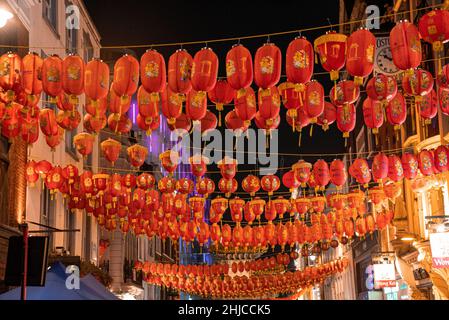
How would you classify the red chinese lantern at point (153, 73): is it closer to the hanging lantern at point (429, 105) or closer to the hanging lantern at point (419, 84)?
the hanging lantern at point (419, 84)

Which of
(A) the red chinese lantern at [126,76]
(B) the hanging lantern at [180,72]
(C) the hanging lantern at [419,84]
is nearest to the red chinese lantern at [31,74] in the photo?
(A) the red chinese lantern at [126,76]

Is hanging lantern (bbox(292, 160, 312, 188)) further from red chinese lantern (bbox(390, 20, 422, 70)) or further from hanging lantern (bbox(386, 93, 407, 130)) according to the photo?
red chinese lantern (bbox(390, 20, 422, 70))

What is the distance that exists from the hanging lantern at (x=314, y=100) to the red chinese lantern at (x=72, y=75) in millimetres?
5083

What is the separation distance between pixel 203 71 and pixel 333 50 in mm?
2649

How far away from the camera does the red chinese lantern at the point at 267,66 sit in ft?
43.7

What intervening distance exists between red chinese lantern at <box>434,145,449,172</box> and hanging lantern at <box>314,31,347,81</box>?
7561 mm

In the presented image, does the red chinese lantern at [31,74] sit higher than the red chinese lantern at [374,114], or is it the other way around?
the red chinese lantern at [31,74]

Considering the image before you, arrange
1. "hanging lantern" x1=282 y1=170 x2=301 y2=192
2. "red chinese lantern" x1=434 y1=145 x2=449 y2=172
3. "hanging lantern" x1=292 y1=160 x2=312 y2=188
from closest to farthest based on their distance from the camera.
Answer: "red chinese lantern" x1=434 y1=145 x2=449 y2=172
"hanging lantern" x1=292 y1=160 x2=312 y2=188
"hanging lantern" x1=282 y1=170 x2=301 y2=192

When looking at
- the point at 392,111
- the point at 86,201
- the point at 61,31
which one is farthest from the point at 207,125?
the point at 61,31

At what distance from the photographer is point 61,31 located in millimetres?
24703

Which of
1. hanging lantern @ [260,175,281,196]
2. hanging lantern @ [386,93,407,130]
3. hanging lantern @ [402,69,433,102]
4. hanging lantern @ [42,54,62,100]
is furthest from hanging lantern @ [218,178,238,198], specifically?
hanging lantern @ [42,54,62,100]

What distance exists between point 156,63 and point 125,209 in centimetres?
1272

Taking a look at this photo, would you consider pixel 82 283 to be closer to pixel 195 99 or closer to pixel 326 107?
pixel 195 99

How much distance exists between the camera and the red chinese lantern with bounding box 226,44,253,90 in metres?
13.4
